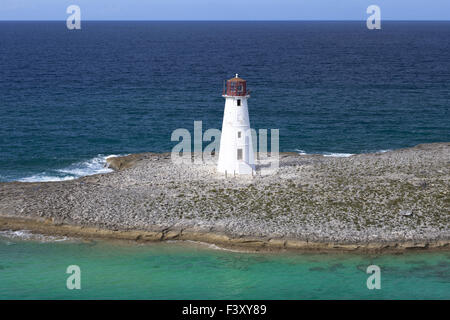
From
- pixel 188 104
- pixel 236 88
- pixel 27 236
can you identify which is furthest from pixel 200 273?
pixel 188 104

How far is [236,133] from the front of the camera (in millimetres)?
47781

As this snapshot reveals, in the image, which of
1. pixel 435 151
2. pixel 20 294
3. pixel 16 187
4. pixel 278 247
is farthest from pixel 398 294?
pixel 16 187

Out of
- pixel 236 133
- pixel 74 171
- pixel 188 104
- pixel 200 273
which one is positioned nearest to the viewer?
pixel 200 273

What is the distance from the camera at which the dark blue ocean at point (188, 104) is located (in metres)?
66.2

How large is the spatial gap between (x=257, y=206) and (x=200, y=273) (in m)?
9.04

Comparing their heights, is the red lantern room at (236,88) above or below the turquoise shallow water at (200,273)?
above

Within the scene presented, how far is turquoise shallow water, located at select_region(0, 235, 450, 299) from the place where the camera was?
34.2 metres

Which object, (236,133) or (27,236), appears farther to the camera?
(236,133)

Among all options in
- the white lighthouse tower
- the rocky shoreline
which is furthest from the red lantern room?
the rocky shoreline

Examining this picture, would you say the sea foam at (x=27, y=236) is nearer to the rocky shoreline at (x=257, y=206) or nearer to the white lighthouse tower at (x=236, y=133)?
the rocky shoreline at (x=257, y=206)

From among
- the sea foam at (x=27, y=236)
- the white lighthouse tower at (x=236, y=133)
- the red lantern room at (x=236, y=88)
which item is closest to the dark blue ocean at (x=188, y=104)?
the sea foam at (x=27, y=236)

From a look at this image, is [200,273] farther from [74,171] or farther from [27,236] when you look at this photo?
[74,171]

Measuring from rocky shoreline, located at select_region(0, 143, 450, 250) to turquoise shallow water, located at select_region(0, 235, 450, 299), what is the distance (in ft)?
4.13

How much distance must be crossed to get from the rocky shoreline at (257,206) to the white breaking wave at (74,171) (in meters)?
3.98
